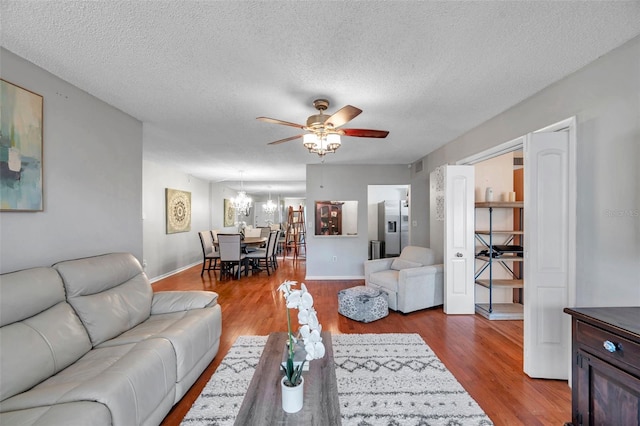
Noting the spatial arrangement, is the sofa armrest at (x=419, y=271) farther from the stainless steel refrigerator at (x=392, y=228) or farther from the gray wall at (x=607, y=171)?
the stainless steel refrigerator at (x=392, y=228)

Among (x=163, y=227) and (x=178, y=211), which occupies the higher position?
(x=178, y=211)

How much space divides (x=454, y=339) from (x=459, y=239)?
138 cm

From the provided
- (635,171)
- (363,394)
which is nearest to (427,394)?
(363,394)

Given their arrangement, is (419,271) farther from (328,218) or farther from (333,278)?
(328,218)

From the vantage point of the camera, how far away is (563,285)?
2281mm

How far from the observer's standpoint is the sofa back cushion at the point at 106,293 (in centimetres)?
197

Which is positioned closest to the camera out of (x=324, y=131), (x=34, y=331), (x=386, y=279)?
(x=34, y=331)

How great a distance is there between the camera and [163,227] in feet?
20.3

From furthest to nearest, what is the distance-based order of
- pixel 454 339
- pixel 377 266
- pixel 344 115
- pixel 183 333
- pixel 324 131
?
pixel 377 266 → pixel 454 339 → pixel 324 131 → pixel 344 115 → pixel 183 333

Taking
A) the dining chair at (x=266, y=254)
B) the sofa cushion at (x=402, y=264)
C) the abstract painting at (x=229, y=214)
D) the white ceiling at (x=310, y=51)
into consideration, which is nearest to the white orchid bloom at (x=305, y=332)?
the white ceiling at (x=310, y=51)

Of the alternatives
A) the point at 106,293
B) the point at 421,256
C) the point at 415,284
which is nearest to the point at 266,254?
the point at 421,256

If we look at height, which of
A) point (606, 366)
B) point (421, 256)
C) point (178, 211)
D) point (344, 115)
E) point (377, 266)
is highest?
point (344, 115)

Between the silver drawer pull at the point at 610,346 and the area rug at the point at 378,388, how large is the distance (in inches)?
34.8

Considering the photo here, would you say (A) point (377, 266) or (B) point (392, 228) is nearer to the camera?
(A) point (377, 266)
